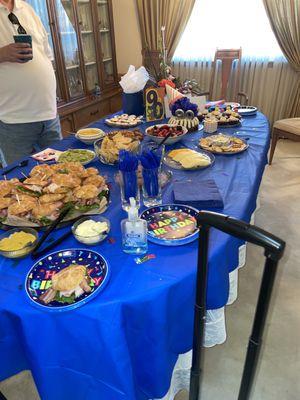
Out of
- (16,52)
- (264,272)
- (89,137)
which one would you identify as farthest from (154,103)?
(264,272)

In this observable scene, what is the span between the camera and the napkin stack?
115 cm


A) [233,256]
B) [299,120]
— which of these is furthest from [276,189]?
[233,256]

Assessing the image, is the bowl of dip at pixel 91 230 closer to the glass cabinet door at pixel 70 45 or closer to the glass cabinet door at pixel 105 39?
the glass cabinet door at pixel 70 45

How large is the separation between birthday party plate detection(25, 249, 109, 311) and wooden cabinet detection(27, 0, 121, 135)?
254 centimetres

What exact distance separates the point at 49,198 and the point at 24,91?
47.4 inches

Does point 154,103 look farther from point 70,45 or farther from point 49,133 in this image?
point 70,45

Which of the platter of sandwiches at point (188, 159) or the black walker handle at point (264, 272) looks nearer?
the black walker handle at point (264, 272)

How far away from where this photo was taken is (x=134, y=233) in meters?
0.96

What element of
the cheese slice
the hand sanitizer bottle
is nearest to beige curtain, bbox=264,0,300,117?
the cheese slice

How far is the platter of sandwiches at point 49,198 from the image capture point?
1062mm

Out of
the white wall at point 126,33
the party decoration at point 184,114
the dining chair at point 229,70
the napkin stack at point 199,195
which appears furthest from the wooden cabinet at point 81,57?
the napkin stack at point 199,195

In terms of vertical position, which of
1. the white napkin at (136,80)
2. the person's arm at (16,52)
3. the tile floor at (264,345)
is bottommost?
the tile floor at (264,345)

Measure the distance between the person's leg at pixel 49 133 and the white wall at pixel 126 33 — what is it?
2.46 metres

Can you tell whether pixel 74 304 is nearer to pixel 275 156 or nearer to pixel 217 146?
pixel 217 146
